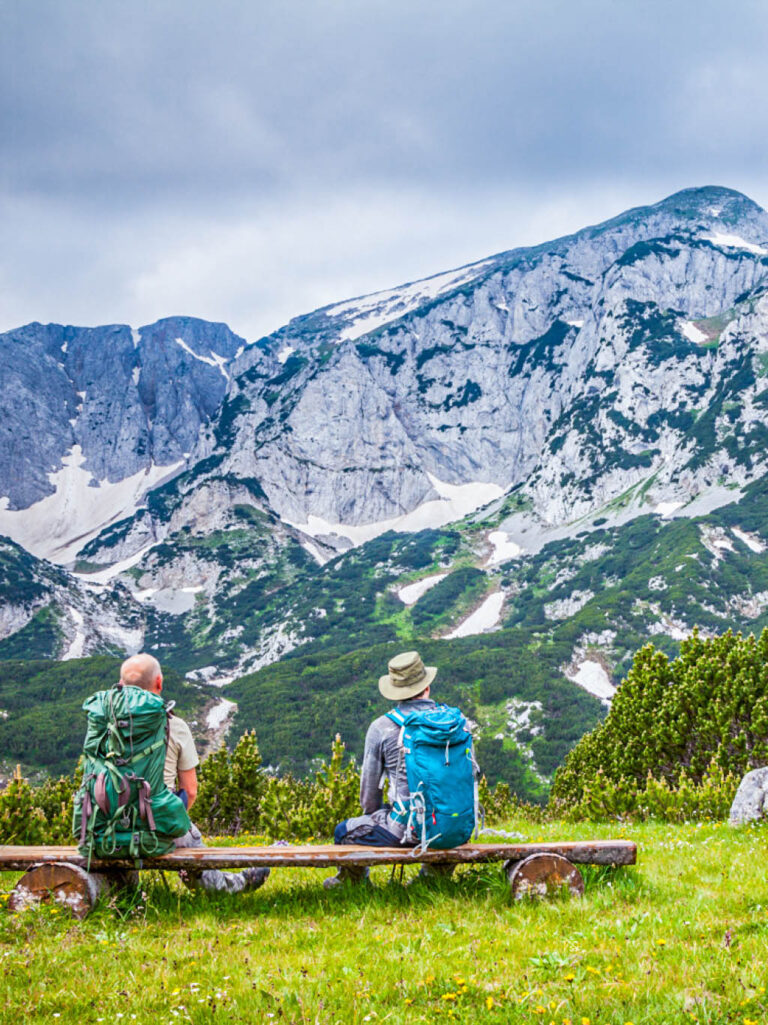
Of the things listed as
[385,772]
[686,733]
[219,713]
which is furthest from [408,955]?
[219,713]

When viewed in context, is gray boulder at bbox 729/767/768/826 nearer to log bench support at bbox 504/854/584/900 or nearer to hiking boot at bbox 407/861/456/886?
log bench support at bbox 504/854/584/900

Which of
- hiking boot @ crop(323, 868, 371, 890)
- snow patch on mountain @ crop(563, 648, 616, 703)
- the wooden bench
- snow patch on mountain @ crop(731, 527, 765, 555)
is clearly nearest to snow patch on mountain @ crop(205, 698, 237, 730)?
snow patch on mountain @ crop(563, 648, 616, 703)

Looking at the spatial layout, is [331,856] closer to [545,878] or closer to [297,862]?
[297,862]

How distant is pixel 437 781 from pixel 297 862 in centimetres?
160

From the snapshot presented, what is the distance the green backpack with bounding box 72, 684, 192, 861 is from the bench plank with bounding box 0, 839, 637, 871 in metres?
0.23

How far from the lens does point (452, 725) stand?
7.20 meters

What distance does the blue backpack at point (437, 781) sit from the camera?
275 inches

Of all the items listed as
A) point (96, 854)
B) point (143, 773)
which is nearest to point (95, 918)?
point (96, 854)

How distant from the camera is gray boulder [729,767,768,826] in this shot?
11.8 meters

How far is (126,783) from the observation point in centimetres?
675

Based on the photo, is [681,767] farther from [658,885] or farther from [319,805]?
[658,885]

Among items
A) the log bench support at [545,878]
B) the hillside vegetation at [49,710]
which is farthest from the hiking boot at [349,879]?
the hillside vegetation at [49,710]

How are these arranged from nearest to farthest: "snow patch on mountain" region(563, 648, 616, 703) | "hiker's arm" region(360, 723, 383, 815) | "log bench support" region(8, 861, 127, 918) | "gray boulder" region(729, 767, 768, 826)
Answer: "log bench support" region(8, 861, 127, 918), "hiker's arm" region(360, 723, 383, 815), "gray boulder" region(729, 767, 768, 826), "snow patch on mountain" region(563, 648, 616, 703)

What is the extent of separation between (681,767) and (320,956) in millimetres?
14575
